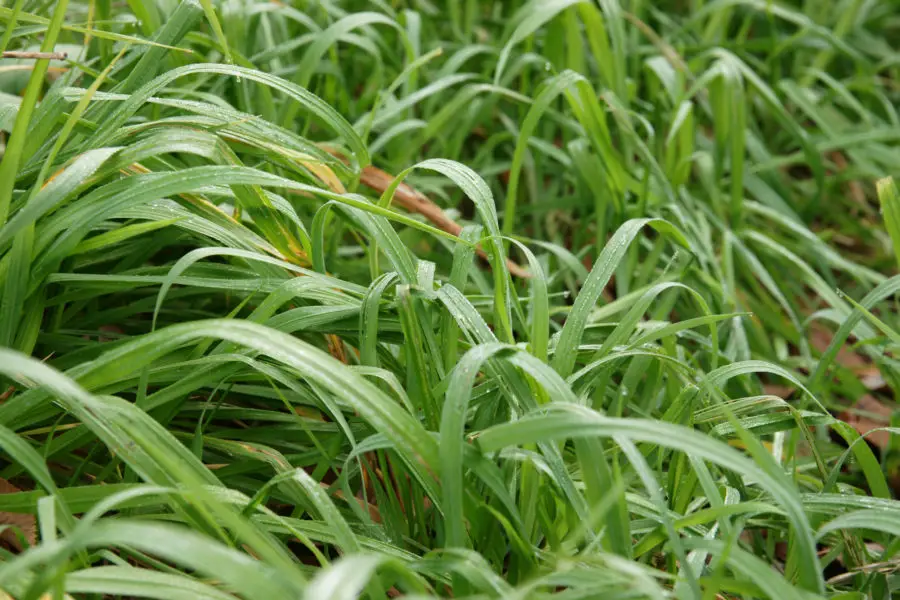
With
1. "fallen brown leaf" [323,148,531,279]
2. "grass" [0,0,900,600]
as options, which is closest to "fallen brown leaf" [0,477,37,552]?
"grass" [0,0,900,600]

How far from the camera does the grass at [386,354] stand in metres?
0.74

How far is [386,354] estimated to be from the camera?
A: 105 cm

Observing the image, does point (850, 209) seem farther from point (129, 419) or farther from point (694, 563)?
point (129, 419)

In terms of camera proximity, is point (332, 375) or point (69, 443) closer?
point (332, 375)

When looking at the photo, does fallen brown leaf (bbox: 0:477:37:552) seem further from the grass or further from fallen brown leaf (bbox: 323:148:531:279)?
fallen brown leaf (bbox: 323:148:531:279)

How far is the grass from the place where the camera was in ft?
2.43

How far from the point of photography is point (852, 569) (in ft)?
3.32

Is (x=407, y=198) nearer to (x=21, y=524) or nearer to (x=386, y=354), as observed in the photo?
(x=386, y=354)

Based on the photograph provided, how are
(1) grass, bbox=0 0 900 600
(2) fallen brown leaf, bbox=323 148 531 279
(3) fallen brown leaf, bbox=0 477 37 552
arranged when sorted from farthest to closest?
(2) fallen brown leaf, bbox=323 148 531 279 < (3) fallen brown leaf, bbox=0 477 37 552 < (1) grass, bbox=0 0 900 600

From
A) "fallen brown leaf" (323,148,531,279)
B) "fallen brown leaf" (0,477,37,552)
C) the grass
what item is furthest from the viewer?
"fallen brown leaf" (323,148,531,279)

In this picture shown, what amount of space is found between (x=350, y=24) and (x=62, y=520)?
0.92 m

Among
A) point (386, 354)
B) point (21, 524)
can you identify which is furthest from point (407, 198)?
point (21, 524)

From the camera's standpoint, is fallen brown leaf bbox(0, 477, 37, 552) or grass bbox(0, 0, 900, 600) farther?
fallen brown leaf bbox(0, 477, 37, 552)

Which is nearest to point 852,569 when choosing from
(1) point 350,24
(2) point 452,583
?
(2) point 452,583
